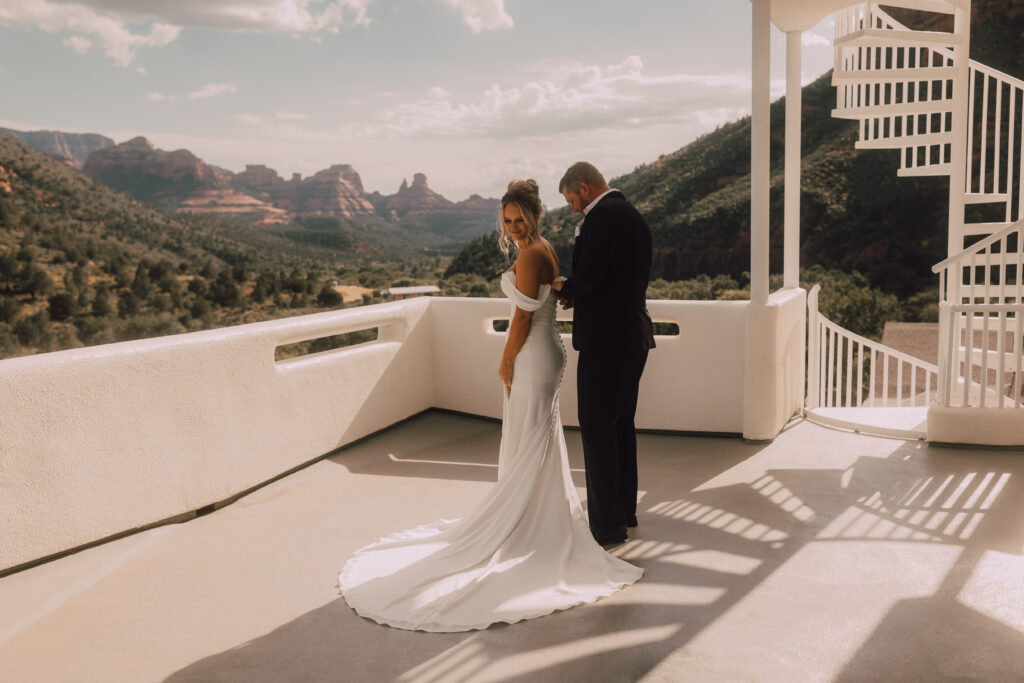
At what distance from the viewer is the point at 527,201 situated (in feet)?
10.5

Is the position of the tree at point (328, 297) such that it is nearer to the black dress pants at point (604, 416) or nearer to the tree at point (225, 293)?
the tree at point (225, 293)

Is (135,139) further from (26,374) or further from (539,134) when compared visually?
(26,374)

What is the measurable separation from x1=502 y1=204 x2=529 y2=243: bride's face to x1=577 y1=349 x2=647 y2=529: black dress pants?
0.58 m

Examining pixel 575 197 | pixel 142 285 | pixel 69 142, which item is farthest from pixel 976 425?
pixel 69 142

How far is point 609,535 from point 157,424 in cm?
217

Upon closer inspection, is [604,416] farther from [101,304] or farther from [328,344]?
[101,304]

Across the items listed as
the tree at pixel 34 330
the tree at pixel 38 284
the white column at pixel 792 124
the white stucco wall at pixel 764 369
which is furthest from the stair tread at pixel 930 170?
the tree at pixel 38 284

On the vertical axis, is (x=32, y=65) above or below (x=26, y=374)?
above

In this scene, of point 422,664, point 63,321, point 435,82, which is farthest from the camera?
point 435,82

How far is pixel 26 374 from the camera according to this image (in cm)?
314

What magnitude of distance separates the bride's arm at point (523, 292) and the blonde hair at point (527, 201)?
0.34ft

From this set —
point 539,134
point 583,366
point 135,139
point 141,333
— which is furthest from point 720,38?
point 135,139

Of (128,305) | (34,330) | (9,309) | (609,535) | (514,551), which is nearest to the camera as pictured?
(514,551)

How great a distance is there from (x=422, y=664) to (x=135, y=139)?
103 meters
